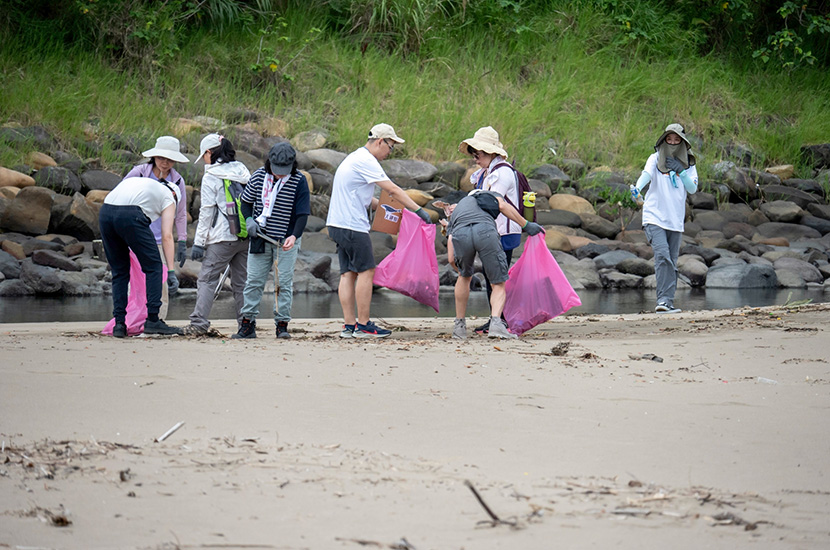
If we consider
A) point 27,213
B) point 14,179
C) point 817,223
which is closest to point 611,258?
point 817,223

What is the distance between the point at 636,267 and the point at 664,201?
6.80 meters

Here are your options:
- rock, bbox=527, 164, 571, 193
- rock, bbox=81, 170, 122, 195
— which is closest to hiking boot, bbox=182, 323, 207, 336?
rock, bbox=81, 170, 122, 195

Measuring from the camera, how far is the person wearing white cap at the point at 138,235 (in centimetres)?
703

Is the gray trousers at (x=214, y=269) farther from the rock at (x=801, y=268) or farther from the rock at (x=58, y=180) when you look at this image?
the rock at (x=801, y=268)

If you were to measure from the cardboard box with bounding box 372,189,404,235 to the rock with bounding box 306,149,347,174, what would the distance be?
10943 millimetres

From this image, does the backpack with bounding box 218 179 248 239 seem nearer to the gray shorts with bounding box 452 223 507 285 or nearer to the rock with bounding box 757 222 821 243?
the gray shorts with bounding box 452 223 507 285

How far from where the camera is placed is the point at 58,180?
16.5m

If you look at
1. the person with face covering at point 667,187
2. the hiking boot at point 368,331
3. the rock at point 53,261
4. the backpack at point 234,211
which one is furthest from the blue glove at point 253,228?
the rock at point 53,261

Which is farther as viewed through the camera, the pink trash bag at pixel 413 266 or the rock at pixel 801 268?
the rock at pixel 801 268

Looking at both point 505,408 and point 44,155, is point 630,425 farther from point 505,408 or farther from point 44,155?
point 44,155

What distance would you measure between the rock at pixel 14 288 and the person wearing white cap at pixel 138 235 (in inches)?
227

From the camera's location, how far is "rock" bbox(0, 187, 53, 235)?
1494 cm

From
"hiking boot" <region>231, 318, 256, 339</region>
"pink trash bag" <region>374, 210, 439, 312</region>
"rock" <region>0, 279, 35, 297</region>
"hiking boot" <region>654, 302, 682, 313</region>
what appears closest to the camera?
→ "hiking boot" <region>231, 318, 256, 339</region>

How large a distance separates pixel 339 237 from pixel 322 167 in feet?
38.4
